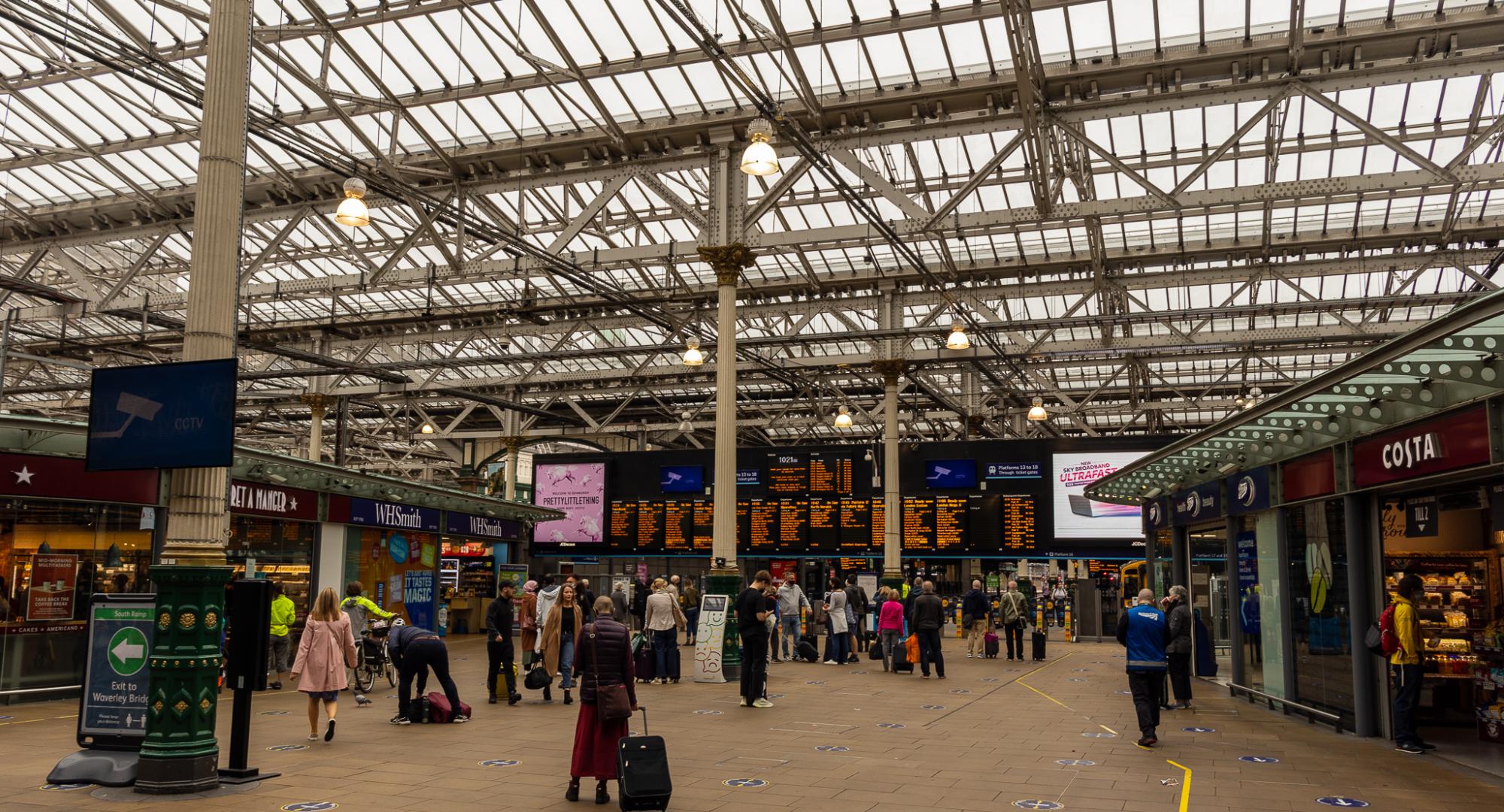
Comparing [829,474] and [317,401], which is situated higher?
[317,401]

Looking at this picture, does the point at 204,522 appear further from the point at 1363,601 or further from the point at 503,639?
the point at 1363,601

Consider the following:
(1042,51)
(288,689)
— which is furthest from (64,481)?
(1042,51)

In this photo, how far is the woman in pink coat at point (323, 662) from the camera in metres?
10.9

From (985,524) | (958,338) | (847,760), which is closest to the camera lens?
(847,760)

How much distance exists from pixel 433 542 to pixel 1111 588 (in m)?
17.8

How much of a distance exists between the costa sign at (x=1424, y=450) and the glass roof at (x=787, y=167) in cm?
590

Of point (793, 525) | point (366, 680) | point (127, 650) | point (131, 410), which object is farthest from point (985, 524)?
point (131, 410)

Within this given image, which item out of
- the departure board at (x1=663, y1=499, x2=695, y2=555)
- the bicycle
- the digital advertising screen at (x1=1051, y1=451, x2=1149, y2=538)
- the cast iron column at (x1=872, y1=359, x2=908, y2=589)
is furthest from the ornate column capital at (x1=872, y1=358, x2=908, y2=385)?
the bicycle

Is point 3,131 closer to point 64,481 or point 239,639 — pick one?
point 64,481

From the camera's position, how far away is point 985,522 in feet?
96.8

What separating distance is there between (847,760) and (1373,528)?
19.3 ft

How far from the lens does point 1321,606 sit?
12.4 meters

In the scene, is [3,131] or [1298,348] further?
[1298,348]

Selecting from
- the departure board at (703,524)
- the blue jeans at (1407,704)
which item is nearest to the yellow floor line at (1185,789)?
the blue jeans at (1407,704)
